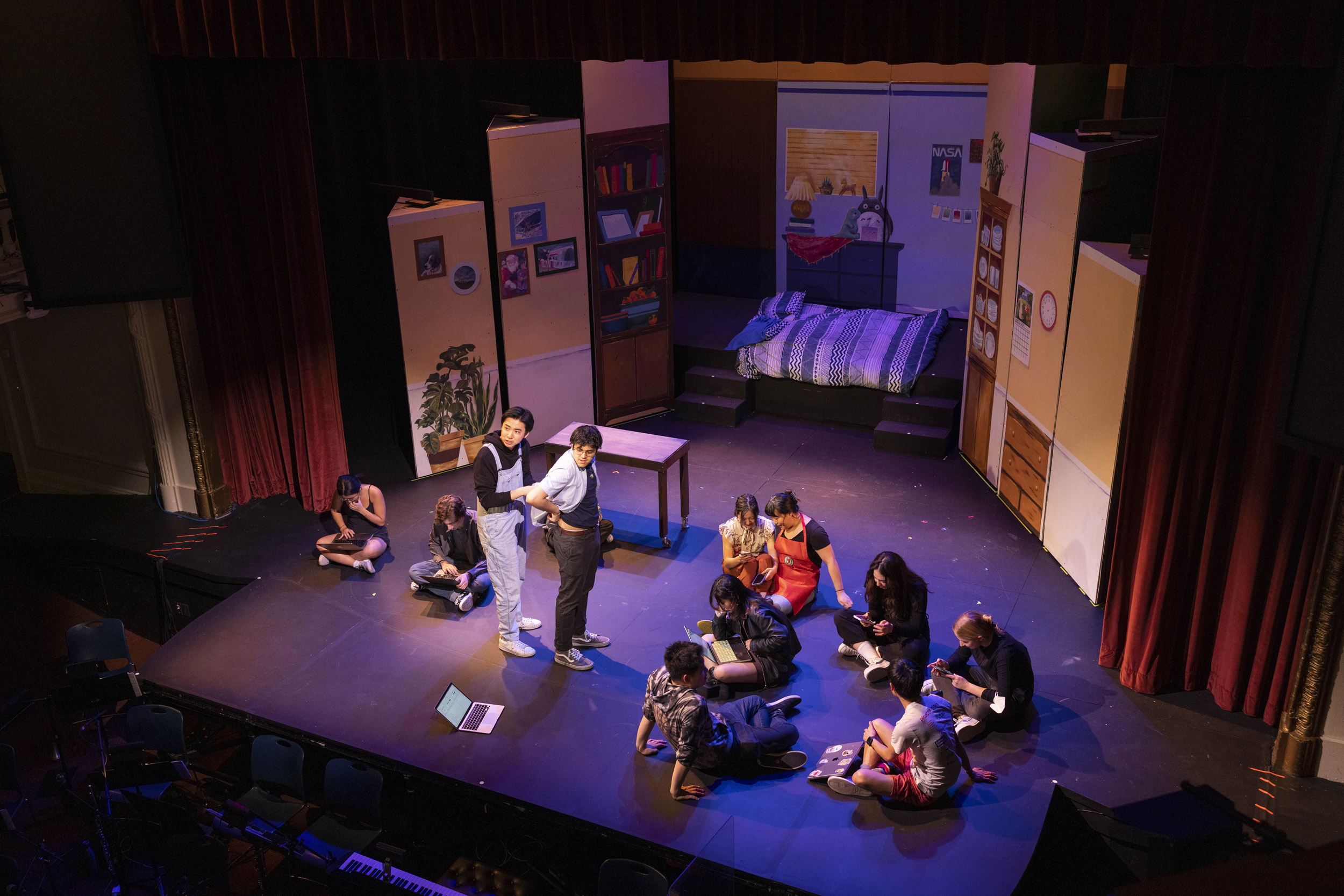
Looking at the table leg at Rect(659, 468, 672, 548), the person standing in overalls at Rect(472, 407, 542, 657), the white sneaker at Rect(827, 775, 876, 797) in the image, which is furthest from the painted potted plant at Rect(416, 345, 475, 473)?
the white sneaker at Rect(827, 775, 876, 797)

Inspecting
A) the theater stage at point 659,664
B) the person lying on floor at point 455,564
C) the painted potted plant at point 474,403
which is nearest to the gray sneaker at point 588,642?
the theater stage at point 659,664

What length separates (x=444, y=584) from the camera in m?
6.45

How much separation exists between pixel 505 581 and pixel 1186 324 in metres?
3.55

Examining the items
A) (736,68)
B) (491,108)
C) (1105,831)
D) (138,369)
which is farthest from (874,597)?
(736,68)

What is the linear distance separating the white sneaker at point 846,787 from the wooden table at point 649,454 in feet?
8.07

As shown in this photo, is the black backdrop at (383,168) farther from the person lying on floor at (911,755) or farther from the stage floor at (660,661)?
the person lying on floor at (911,755)

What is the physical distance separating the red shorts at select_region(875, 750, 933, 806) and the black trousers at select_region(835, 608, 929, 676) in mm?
793

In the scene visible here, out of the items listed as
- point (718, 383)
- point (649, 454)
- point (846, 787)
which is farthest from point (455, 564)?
point (718, 383)

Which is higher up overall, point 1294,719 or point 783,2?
point 783,2

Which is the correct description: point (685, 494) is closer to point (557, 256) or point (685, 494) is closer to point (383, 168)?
point (557, 256)

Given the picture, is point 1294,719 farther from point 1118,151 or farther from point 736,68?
point 736,68

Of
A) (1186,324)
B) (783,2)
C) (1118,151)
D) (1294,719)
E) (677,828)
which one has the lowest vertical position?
(677,828)

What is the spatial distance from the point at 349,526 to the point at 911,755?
4124mm

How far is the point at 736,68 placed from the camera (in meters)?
10.3
